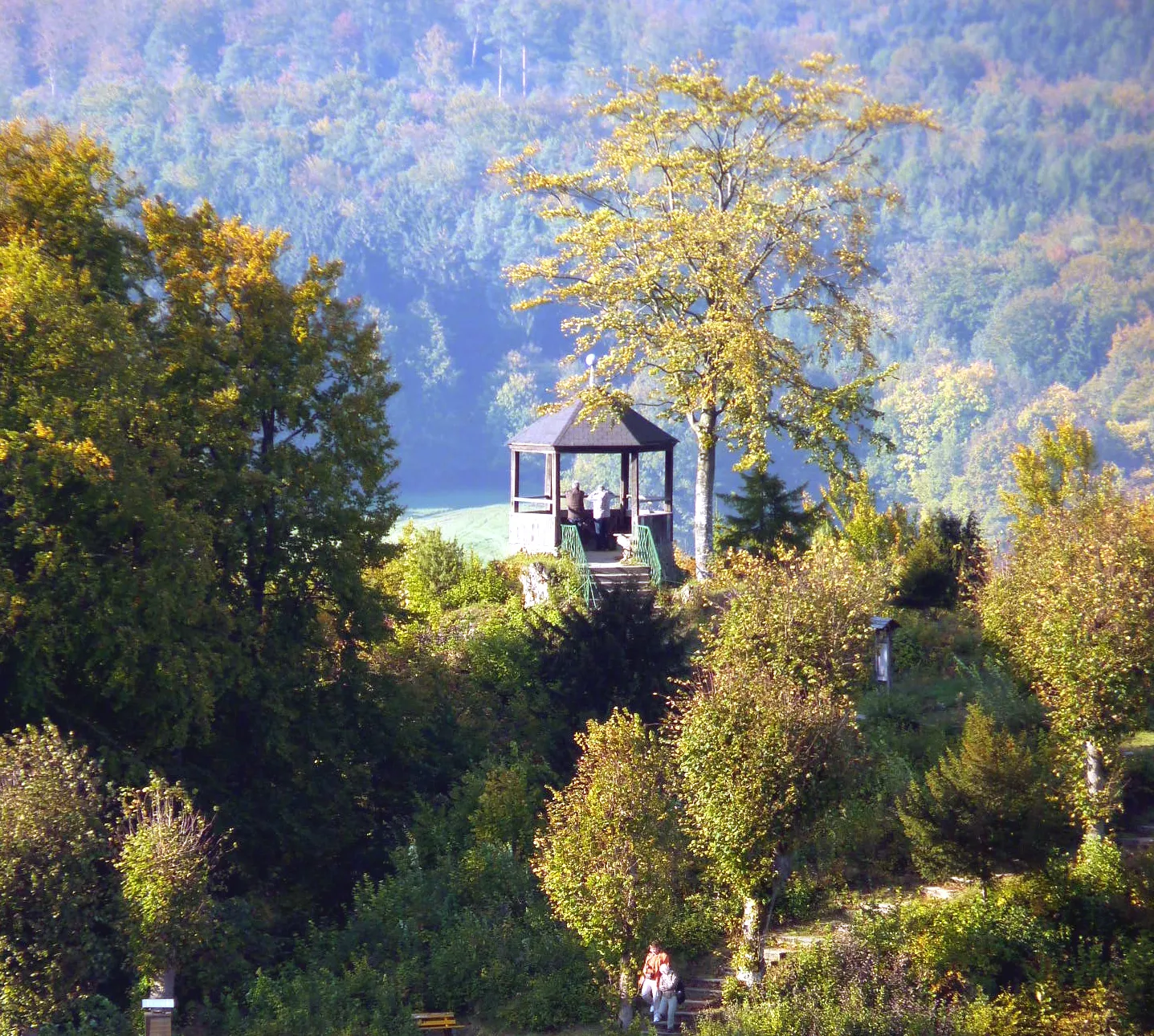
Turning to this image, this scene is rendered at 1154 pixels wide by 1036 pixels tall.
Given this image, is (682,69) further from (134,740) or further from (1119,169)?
(1119,169)

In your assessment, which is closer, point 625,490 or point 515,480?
point 625,490

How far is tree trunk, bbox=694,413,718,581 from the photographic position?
29969 millimetres

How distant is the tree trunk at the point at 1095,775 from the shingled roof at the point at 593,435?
13.2m

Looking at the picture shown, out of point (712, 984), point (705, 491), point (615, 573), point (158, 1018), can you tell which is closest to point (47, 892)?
point (158, 1018)

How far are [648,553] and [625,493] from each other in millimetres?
2979

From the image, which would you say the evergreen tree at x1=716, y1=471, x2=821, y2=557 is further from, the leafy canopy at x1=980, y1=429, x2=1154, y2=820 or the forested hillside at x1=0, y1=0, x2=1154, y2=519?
the forested hillside at x1=0, y1=0, x2=1154, y2=519

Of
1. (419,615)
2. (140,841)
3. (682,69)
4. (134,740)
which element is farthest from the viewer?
(682,69)

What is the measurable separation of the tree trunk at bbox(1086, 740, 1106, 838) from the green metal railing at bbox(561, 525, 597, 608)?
976 cm

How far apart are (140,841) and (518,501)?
16257 mm

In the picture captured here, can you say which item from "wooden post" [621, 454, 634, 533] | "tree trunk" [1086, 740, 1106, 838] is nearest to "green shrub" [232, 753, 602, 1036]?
"tree trunk" [1086, 740, 1106, 838]

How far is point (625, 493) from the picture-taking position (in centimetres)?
3142

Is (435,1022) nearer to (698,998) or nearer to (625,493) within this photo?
(698,998)

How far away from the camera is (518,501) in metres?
Result: 31.0

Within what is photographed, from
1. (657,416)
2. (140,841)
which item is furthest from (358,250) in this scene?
(140,841)
